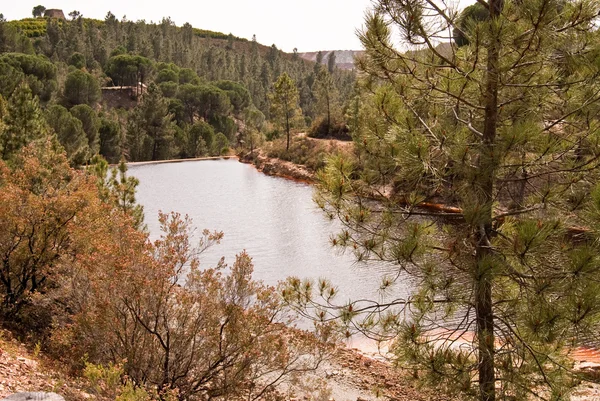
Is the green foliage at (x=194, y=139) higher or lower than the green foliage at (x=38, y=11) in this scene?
lower

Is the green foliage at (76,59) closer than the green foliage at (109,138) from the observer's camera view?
No

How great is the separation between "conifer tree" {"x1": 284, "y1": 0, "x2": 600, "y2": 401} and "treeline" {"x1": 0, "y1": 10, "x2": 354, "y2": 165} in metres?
14.2

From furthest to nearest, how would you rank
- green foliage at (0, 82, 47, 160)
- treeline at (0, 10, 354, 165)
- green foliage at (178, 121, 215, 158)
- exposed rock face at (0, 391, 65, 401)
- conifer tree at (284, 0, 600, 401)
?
1. green foliage at (178, 121, 215, 158)
2. treeline at (0, 10, 354, 165)
3. green foliage at (0, 82, 47, 160)
4. conifer tree at (284, 0, 600, 401)
5. exposed rock face at (0, 391, 65, 401)

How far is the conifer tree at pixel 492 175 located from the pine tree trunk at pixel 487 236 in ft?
0.05

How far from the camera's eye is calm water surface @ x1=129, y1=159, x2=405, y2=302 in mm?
13492

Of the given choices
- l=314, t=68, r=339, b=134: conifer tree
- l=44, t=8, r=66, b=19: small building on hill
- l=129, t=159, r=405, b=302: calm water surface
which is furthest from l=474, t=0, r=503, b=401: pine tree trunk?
l=44, t=8, r=66, b=19: small building on hill

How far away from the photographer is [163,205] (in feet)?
74.2

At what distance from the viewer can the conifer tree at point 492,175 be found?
4.16 metres

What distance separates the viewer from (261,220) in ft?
67.1

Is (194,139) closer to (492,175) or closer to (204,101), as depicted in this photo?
(204,101)

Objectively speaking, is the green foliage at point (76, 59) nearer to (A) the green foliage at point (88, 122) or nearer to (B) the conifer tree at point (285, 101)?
(A) the green foliage at point (88, 122)

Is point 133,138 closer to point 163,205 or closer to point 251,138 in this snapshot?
point 251,138

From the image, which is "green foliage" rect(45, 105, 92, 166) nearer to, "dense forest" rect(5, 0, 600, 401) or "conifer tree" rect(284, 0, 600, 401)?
"dense forest" rect(5, 0, 600, 401)

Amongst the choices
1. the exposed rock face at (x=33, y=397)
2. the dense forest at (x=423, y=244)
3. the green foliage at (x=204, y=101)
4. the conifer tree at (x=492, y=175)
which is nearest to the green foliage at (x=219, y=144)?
the green foliage at (x=204, y=101)
